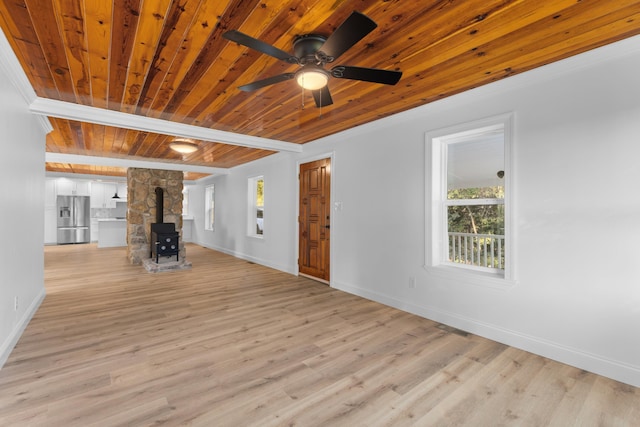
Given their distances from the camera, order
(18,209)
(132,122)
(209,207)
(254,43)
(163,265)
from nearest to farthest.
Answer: (254,43)
(18,209)
(132,122)
(163,265)
(209,207)

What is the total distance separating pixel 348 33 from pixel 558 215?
86.3 inches

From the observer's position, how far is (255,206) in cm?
708

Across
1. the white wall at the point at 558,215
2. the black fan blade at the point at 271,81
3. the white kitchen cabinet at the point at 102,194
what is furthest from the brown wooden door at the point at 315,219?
the white kitchen cabinet at the point at 102,194

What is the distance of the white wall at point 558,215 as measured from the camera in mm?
2102

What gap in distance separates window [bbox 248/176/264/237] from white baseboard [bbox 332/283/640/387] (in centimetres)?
428

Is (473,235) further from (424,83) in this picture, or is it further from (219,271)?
(219,271)

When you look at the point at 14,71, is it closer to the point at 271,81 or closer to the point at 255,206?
the point at 271,81

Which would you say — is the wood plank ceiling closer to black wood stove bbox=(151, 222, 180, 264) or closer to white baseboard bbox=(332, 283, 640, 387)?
white baseboard bbox=(332, 283, 640, 387)

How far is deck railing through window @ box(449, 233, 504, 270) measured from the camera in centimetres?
346

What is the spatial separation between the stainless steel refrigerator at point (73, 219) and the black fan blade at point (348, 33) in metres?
11.0

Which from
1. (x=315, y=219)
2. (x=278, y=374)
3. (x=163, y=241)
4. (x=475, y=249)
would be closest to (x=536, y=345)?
(x=475, y=249)

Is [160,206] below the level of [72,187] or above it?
below

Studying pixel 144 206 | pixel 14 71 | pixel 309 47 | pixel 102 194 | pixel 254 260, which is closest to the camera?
pixel 309 47

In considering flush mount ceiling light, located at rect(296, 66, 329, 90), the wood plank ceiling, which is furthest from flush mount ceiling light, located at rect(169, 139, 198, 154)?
flush mount ceiling light, located at rect(296, 66, 329, 90)
